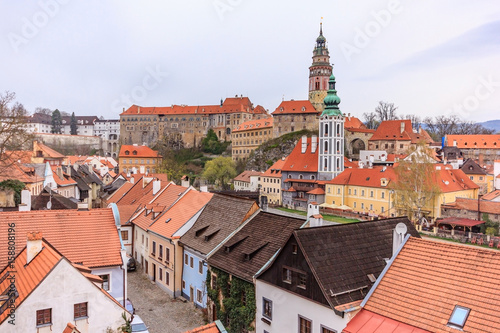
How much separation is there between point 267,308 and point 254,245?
3437mm

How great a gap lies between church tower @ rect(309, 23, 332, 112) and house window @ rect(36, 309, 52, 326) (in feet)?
297

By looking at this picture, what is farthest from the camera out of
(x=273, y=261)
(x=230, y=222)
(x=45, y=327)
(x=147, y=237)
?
(x=147, y=237)

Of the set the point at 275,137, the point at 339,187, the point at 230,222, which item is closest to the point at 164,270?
the point at 230,222

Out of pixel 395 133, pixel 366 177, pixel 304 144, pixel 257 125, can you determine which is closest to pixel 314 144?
pixel 304 144

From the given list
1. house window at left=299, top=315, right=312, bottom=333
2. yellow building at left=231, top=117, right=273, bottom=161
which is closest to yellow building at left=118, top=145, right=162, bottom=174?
yellow building at left=231, top=117, right=273, bottom=161

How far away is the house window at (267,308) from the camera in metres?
15.2

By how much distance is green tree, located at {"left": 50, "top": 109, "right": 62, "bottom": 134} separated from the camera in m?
148

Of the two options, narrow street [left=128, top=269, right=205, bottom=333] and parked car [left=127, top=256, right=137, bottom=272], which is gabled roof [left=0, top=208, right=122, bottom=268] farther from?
parked car [left=127, top=256, right=137, bottom=272]

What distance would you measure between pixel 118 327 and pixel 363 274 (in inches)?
338

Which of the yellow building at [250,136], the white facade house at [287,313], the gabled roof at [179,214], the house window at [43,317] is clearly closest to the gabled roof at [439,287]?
the white facade house at [287,313]

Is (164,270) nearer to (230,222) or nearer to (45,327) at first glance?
(230,222)

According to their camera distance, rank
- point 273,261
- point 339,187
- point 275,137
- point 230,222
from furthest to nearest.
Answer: point 275,137, point 339,187, point 230,222, point 273,261

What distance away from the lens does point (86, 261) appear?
15438mm

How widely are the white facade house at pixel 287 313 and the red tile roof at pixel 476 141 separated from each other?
7971 centimetres
